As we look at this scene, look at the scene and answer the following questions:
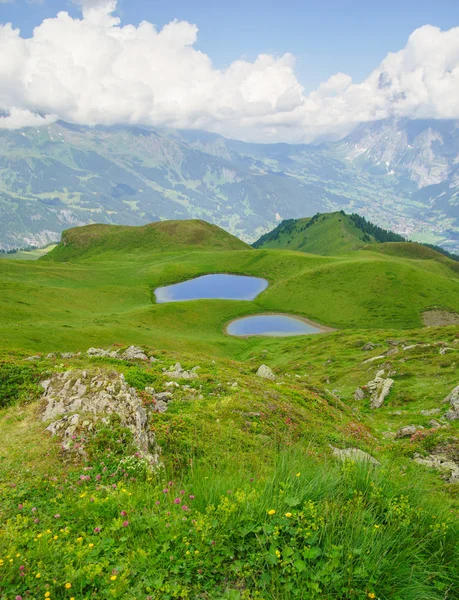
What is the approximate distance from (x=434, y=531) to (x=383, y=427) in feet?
70.4

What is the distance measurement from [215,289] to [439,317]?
225ft

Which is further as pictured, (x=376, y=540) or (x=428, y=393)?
(x=428, y=393)

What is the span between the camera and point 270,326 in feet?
294

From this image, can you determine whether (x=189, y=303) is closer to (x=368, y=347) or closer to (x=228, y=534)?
(x=368, y=347)

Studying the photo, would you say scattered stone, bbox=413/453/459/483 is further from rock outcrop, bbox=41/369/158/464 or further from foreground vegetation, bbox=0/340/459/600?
rock outcrop, bbox=41/369/158/464

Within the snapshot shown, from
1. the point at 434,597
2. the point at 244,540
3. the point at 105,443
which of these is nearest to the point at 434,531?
the point at 434,597

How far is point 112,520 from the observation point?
638 cm

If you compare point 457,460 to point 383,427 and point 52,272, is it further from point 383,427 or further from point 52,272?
point 52,272

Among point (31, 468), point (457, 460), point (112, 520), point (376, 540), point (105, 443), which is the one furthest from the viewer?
point (457, 460)

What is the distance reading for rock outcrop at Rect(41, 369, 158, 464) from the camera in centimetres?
1024

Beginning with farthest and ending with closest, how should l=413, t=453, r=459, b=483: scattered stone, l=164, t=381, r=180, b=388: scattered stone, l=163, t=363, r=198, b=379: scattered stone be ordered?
l=163, t=363, r=198, b=379: scattered stone, l=164, t=381, r=180, b=388: scattered stone, l=413, t=453, r=459, b=483: scattered stone

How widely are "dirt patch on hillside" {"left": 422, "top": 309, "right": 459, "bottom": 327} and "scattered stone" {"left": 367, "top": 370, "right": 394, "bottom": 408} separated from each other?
69.2 metres

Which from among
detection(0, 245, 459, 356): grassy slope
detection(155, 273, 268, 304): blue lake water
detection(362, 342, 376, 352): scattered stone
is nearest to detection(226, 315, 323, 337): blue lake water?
detection(0, 245, 459, 356): grassy slope

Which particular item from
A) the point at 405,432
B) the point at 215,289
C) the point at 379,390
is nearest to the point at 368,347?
the point at 379,390
